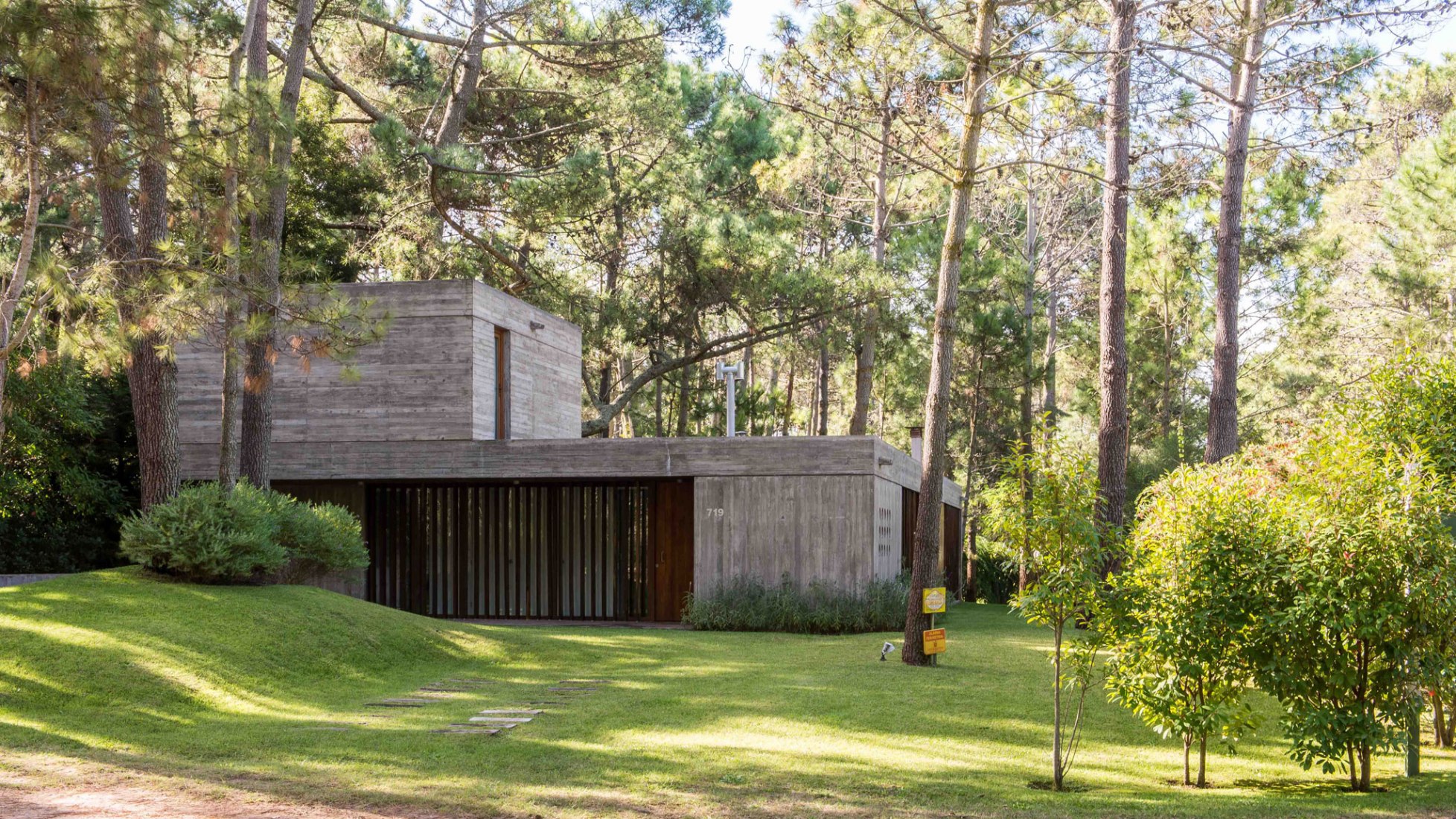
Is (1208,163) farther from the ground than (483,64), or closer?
closer

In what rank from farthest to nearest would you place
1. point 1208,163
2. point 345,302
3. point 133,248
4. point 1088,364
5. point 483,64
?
point 1088,364 < point 483,64 < point 1208,163 < point 133,248 < point 345,302

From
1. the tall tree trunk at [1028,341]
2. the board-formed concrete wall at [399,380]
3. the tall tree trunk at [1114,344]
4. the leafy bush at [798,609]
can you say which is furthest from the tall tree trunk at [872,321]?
the leafy bush at [798,609]

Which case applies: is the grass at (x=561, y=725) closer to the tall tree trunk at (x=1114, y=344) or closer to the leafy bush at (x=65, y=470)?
the tall tree trunk at (x=1114, y=344)

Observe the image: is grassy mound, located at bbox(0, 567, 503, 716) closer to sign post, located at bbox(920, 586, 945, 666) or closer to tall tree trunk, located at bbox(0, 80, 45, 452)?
tall tree trunk, located at bbox(0, 80, 45, 452)

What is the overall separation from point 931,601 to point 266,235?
943 cm

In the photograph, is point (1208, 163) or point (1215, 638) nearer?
point (1215, 638)

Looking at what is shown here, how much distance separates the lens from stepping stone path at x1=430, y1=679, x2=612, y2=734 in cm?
868

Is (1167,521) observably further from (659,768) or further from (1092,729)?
(659,768)

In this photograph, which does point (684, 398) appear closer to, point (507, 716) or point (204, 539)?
point (204, 539)

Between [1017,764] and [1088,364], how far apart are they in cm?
2183

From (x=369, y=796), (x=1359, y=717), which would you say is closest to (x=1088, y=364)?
(x=1359, y=717)

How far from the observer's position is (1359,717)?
7.38 metres

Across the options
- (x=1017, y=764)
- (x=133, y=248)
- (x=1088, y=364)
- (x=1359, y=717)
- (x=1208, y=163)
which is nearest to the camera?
(x=1359, y=717)

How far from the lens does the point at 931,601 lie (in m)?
11.7
